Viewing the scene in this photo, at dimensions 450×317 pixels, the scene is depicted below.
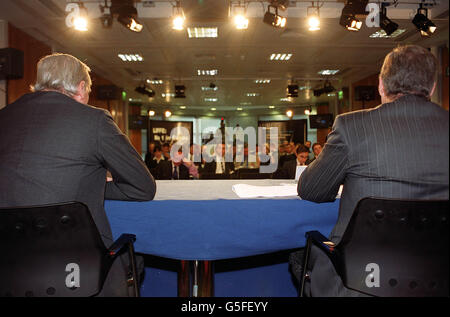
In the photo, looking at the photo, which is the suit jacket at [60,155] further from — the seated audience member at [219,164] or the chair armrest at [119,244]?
the seated audience member at [219,164]

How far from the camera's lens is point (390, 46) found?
6855 mm

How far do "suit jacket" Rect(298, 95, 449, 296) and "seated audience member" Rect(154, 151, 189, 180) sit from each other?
16.1 ft

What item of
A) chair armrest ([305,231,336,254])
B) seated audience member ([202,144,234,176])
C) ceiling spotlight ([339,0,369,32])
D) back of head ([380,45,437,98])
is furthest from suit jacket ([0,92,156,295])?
seated audience member ([202,144,234,176])

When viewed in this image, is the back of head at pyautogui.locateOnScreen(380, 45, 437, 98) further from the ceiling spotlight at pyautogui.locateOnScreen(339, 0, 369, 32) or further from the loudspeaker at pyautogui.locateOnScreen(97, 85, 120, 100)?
the loudspeaker at pyautogui.locateOnScreen(97, 85, 120, 100)

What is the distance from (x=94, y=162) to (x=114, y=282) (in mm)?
531

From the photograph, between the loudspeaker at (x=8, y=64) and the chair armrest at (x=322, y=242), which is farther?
the loudspeaker at (x=8, y=64)

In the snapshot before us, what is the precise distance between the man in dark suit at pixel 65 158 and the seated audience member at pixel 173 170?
15.2 ft

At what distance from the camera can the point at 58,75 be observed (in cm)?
139

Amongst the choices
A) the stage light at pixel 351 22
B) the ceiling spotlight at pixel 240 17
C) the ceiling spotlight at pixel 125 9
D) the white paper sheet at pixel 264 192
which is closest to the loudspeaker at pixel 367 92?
the stage light at pixel 351 22

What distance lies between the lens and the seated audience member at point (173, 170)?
19.6 feet

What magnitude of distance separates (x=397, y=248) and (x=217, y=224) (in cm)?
75

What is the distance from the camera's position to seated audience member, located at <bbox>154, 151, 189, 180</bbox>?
5.98 m

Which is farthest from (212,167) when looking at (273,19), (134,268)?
(134,268)
